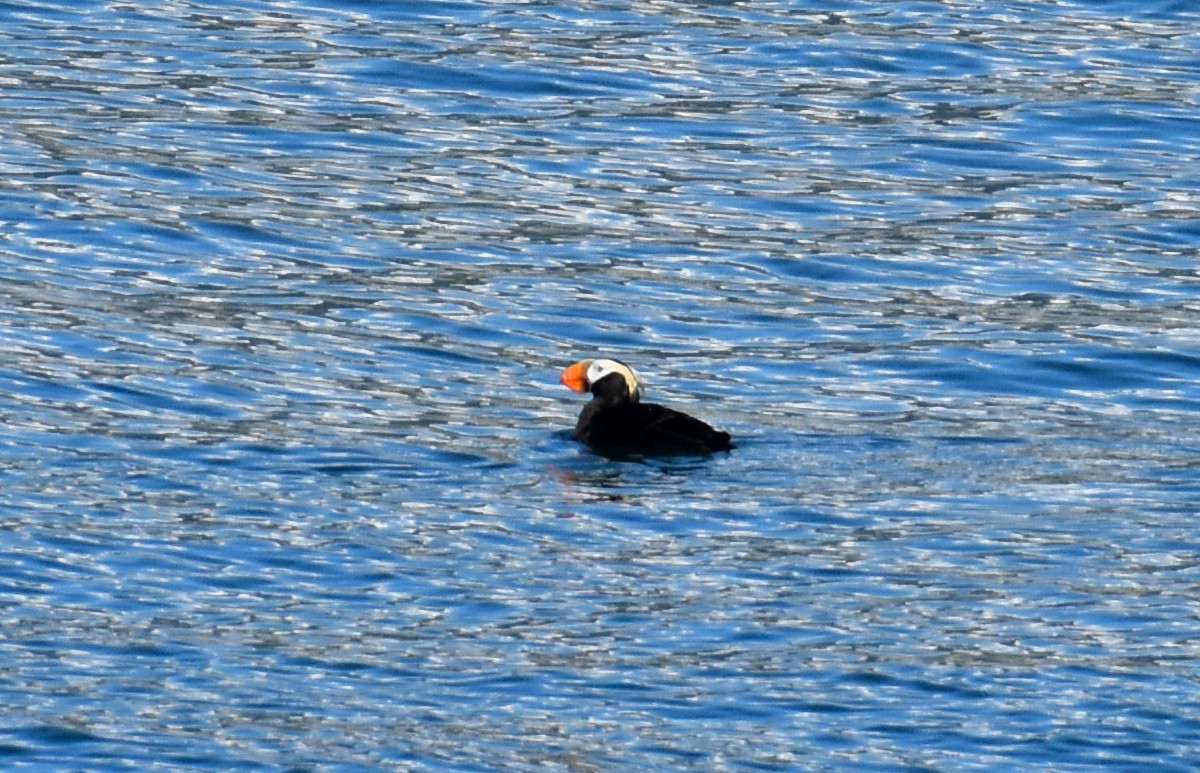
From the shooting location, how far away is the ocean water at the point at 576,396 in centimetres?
984

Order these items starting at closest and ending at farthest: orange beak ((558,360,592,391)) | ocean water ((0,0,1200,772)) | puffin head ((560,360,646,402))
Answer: ocean water ((0,0,1200,772)) → puffin head ((560,360,646,402)) → orange beak ((558,360,592,391))

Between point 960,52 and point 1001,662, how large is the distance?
15748 mm

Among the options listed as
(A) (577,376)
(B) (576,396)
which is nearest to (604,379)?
(A) (577,376)

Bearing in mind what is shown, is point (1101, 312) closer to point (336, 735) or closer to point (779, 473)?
point (779, 473)

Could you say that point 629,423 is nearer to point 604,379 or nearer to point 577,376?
point 604,379

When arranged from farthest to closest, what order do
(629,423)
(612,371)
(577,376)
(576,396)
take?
(576,396)
(577,376)
(612,371)
(629,423)

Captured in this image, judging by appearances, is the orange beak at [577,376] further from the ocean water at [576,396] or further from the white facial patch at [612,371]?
the ocean water at [576,396]

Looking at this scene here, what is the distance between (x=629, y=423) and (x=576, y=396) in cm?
196

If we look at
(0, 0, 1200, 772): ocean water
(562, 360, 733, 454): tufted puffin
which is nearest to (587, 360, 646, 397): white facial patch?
(562, 360, 733, 454): tufted puffin

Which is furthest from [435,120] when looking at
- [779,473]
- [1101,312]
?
[779,473]

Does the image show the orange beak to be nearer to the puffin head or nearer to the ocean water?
the puffin head

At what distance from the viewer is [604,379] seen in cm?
1461

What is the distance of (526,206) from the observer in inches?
793

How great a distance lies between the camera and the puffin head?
1450 cm
